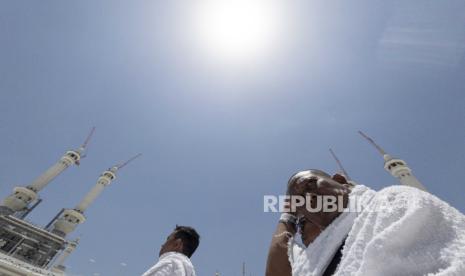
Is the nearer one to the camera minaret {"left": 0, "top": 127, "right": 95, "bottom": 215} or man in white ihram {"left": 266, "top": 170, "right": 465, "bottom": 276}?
man in white ihram {"left": 266, "top": 170, "right": 465, "bottom": 276}

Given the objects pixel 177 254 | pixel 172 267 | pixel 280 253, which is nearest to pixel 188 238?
pixel 177 254

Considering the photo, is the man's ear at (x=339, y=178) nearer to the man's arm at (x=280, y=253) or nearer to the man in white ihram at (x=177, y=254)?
the man's arm at (x=280, y=253)

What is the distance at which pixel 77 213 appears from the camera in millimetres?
46438

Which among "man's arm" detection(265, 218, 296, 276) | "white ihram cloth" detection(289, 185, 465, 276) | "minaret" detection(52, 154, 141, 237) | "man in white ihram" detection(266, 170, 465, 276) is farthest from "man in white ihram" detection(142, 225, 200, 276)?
"minaret" detection(52, 154, 141, 237)

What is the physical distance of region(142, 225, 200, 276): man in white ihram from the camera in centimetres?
333

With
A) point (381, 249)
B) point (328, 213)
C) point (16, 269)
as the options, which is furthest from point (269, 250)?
point (16, 269)

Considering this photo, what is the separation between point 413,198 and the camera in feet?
3.72

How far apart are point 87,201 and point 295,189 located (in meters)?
54.8

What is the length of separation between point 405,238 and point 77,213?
54.9m

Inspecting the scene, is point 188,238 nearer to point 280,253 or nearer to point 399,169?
point 280,253

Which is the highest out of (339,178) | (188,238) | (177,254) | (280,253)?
(188,238)

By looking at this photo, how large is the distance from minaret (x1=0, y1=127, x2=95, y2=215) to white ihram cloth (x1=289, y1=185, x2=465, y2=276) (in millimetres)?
54865

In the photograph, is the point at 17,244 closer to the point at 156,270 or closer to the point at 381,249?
the point at 156,270

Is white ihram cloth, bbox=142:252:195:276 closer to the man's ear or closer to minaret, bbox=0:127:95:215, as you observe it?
the man's ear
